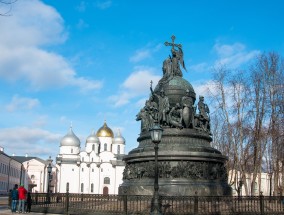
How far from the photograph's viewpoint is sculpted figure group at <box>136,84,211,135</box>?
22.8 meters

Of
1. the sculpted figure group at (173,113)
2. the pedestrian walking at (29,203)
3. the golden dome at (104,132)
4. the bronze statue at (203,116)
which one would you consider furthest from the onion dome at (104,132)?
the pedestrian walking at (29,203)

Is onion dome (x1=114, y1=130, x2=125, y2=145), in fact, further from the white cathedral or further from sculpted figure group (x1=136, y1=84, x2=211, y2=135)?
sculpted figure group (x1=136, y1=84, x2=211, y2=135)

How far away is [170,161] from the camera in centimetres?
2075

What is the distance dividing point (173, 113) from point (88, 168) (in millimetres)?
71746

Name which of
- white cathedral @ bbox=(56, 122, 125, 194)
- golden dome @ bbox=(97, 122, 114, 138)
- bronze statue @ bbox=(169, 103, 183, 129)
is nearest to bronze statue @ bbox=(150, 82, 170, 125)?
bronze statue @ bbox=(169, 103, 183, 129)

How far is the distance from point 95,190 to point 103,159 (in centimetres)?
740

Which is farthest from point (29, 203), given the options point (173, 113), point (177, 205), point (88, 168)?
point (88, 168)

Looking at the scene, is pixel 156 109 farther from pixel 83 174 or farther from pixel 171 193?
pixel 83 174

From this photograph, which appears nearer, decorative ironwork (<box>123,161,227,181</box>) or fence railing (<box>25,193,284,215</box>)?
fence railing (<box>25,193,284,215</box>)

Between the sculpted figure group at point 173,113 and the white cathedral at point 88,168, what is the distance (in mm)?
68252

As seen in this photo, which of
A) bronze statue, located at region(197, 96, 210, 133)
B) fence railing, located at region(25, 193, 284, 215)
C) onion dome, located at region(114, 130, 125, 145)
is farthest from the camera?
onion dome, located at region(114, 130, 125, 145)

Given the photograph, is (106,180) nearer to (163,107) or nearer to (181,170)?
(163,107)

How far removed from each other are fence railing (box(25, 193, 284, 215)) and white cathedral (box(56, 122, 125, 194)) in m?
72.5

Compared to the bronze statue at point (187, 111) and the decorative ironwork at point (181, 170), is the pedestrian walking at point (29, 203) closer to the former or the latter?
the decorative ironwork at point (181, 170)
